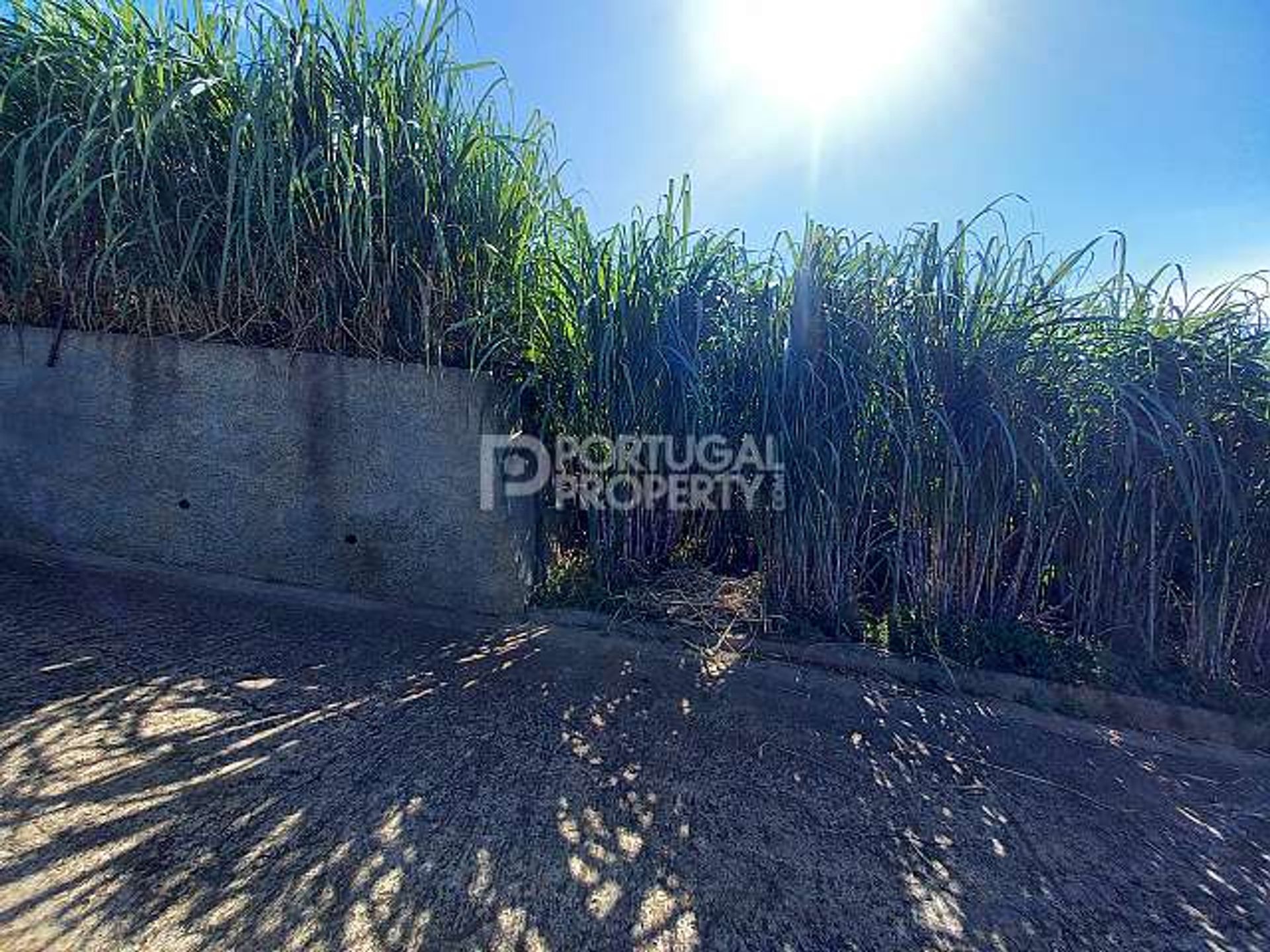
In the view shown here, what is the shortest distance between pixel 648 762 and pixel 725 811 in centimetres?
26

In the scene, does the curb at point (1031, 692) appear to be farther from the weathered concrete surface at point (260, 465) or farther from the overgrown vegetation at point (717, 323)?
the weathered concrete surface at point (260, 465)

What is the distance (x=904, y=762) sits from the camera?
5.90 feet

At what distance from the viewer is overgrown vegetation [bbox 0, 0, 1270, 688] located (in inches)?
88.4

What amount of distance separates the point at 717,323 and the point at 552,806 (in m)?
1.90

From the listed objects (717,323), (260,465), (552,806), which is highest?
(717,323)

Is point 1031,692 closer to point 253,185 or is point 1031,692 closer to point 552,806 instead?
point 552,806

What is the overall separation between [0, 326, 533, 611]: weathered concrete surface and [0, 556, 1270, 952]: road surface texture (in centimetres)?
40

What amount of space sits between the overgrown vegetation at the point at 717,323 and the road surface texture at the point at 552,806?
57cm

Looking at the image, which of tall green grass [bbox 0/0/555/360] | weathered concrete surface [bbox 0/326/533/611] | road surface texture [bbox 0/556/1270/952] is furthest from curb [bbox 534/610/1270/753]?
tall green grass [bbox 0/0/555/360]

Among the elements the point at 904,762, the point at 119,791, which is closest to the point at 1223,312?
the point at 904,762

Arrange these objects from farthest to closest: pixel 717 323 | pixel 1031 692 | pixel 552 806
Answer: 1. pixel 717 323
2. pixel 1031 692
3. pixel 552 806

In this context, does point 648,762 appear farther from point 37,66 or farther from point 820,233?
point 37,66

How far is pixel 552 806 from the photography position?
4.76 feet

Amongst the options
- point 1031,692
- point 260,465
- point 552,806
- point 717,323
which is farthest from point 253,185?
point 1031,692
